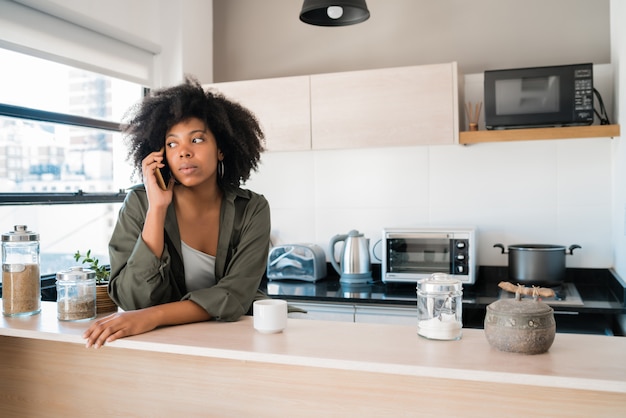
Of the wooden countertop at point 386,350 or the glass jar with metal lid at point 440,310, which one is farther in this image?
the glass jar with metal lid at point 440,310

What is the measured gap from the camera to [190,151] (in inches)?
64.7

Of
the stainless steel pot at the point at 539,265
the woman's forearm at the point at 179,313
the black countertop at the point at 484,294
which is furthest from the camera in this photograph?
the stainless steel pot at the point at 539,265

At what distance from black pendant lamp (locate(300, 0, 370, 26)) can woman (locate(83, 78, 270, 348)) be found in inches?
23.9

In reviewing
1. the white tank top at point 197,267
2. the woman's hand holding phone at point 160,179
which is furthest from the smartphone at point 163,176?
the white tank top at point 197,267

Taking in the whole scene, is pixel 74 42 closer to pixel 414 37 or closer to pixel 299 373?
pixel 414 37

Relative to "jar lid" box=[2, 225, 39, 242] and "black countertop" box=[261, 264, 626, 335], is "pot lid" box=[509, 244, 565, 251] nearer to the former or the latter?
"black countertop" box=[261, 264, 626, 335]

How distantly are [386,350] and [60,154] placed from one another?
222 centimetres

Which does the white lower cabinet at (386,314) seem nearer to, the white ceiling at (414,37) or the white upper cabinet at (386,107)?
the white upper cabinet at (386,107)

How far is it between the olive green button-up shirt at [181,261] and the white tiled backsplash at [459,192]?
164 cm

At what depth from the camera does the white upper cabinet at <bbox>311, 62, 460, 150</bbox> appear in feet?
9.41

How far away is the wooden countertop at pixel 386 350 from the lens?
107 cm

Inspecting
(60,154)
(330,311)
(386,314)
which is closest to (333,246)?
(330,311)

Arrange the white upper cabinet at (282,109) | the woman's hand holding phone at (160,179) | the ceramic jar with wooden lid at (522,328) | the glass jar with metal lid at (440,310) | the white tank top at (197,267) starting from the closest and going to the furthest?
the ceramic jar with wooden lid at (522,328)
the glass jar with metal lid at (440,310)
the woman's hand holding phone at (160,179)
the white tank top at (197,267)
the white upper cabinet at (282,109)

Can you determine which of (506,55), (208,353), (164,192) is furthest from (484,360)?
(506,55)
